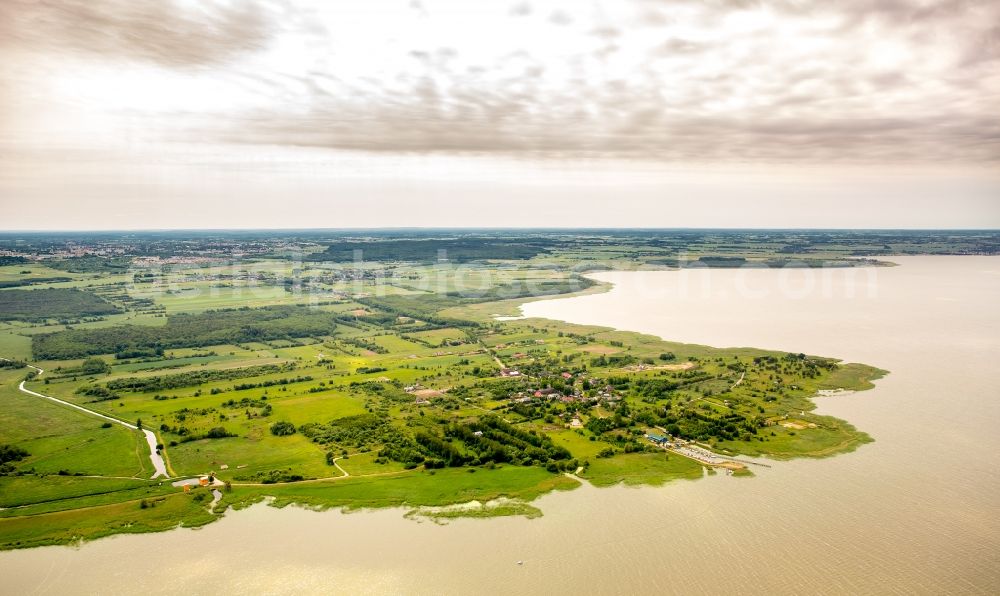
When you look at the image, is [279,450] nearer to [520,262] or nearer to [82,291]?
[82,291]

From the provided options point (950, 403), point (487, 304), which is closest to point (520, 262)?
point (487, 304)

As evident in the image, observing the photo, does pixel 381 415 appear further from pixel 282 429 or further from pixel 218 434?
pixel 218 434

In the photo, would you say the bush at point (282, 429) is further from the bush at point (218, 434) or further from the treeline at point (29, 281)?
the treeline at point (29, 281)

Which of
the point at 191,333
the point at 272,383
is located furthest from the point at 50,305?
the point at 272,383

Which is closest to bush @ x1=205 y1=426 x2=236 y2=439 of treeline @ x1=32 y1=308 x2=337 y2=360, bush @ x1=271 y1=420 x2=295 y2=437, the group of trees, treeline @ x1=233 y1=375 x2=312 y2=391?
bush @ x1=271 y1=420 x2=295 y2=437

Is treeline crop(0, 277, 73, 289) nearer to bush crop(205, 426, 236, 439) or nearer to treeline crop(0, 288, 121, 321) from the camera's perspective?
treeline crop(0, 288, 121, 321)

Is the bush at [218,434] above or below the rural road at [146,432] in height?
above

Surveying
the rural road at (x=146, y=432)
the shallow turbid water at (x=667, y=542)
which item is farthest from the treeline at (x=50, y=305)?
the shallow turbid water at (x=667, y=542)

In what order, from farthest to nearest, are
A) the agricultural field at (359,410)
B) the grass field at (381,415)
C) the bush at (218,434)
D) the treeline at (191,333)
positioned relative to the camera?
the treeline at (191,333) < the bush at (218,434) < the agricultural field at (359,410) < the grass field at (381,415)
